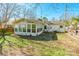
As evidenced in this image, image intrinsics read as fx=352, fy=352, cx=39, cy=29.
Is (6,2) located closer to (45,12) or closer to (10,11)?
(10,11)

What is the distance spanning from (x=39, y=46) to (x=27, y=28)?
6.6 inches

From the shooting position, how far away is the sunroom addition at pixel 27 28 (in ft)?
8.95

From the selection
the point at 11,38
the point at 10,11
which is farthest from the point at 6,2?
the point at 11,38

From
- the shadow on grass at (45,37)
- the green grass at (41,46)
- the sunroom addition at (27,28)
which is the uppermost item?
the sunroom addition at (27,28)

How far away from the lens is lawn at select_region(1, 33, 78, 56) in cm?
272

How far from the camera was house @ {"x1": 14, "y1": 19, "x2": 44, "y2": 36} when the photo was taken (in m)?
2.73

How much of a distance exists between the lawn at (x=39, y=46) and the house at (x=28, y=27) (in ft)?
0.16

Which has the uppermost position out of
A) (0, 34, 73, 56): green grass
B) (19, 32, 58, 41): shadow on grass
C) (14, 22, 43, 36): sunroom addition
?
(14, 22, 43, 36): sunroom addition

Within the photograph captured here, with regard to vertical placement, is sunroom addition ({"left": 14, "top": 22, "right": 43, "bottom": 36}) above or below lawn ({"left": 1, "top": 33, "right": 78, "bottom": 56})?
above

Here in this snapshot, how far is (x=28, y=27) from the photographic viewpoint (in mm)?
2729

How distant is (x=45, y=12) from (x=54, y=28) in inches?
5.6

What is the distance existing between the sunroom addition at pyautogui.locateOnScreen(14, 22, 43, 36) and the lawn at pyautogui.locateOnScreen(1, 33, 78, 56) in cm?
5

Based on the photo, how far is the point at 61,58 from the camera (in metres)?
2.72

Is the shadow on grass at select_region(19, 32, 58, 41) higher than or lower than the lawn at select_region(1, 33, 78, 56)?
higher
